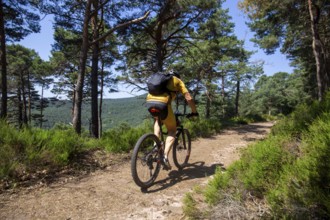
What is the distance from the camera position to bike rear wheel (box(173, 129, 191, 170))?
4.56 meters

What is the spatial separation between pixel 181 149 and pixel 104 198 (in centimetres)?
198

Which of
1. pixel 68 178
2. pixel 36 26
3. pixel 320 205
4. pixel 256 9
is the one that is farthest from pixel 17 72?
pixel 320 205

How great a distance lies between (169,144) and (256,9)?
11.8 meters

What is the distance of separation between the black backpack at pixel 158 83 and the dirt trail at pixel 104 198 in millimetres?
1543

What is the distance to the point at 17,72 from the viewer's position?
28.1 m

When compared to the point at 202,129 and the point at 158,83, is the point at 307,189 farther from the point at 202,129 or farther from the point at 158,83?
the point at 202,129

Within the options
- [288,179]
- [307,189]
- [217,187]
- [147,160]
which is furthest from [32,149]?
[307,189]

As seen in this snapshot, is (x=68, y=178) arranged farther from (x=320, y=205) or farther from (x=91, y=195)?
(x=320, y=205)

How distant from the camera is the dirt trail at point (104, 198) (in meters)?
2.88

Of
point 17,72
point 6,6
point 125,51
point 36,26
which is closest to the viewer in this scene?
point 6,6

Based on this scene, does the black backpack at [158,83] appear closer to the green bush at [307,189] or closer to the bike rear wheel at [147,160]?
the bike rear wheel at [147,160]

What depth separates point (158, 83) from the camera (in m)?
3.68

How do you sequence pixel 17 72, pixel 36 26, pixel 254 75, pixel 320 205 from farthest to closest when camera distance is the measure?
1. pixel 17 72
2. pixel 254 75
3. pixel 36 26
4. pixel 320 205

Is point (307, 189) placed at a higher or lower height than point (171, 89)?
lower
